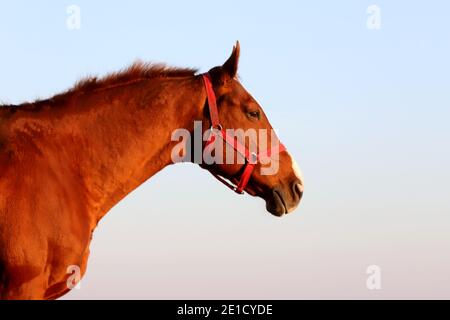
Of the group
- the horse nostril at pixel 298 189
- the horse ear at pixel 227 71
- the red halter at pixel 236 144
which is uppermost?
the horse ear at pixel 227 71

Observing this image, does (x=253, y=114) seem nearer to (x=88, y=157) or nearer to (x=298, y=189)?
(x=298, y=189)

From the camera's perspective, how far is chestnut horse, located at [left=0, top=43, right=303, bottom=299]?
7219 millimetres

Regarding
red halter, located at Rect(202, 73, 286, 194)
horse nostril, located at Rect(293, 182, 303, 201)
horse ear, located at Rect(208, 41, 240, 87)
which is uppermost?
horse ear, located at Rect(208, 41, 240, 87)

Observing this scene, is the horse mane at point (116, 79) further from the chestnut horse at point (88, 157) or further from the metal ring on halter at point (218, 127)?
the metal ring on halter at point (218, 127)

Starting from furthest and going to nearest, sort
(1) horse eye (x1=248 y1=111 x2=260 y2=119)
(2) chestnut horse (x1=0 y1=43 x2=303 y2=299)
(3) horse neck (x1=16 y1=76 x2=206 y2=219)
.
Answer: (1) horse eye (x1=248 y1=111 x2=260 y2=119) → (3) horse neck (x1=16 y1=76 x2=206 y2=219) → (2) chestnut horse (x1=0 y1=43 x2=303 y2=299)

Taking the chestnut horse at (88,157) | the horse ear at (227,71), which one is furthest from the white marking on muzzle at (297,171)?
the horse ear at (227,71)

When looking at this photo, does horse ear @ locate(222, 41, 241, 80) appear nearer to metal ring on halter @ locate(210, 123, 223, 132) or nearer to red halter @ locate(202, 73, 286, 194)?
red halter @ locate(202, 73, 286, 194)

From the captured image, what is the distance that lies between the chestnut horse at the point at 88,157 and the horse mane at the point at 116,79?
0.04 ft

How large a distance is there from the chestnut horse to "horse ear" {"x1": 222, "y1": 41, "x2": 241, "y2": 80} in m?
0.01

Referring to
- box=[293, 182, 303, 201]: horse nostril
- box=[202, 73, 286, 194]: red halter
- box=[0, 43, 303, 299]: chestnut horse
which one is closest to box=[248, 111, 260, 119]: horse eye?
box=[0, 43, 303, 299]: chestnut horse

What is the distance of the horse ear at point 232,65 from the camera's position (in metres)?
8.30
